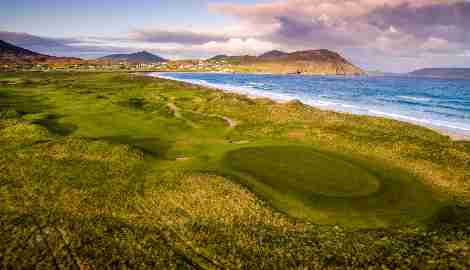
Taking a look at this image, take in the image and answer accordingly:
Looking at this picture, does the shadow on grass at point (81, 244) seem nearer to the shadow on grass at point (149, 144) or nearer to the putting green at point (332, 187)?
the putting green at point (332, 187)

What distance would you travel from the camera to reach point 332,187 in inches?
779

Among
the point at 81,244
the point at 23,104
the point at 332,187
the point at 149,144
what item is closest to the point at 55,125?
the point at 149,144

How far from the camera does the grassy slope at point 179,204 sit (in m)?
12.4

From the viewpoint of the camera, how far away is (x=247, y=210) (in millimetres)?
16500

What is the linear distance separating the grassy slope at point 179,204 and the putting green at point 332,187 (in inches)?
32.9

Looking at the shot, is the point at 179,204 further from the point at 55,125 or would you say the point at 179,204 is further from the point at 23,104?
the point at 23,104

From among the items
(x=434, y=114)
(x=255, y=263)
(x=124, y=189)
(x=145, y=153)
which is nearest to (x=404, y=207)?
(x=255, y=263)

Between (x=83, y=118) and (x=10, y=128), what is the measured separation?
367 inches

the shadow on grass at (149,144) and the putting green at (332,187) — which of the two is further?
the shadow on grass at (149,144)

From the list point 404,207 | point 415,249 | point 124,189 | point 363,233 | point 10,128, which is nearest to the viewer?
point 415,249

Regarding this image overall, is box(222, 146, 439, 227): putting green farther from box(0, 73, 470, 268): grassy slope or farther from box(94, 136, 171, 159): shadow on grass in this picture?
box(94, 136, 171, 159): shadow on grass

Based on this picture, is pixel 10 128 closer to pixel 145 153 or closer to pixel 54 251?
pixel 145 153

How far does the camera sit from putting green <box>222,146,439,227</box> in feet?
54.2

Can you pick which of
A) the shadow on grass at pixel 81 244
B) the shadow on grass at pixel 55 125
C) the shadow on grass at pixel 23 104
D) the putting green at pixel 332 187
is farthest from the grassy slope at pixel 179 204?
the shadow on grass at pixel 23 104
